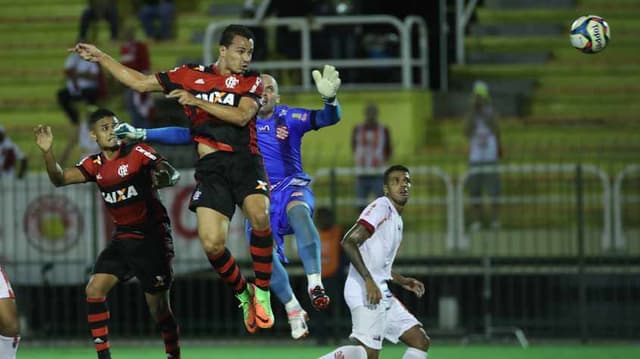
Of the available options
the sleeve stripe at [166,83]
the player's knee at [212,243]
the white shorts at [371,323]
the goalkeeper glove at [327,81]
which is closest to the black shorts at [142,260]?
the player's knee at [212,243]

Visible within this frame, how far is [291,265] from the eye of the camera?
22062 millimetres

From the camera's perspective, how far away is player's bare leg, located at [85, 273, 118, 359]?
15.7m

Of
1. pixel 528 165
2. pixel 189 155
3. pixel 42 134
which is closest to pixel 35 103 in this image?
pixel 189 155

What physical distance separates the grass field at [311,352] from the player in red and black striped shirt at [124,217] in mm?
4625

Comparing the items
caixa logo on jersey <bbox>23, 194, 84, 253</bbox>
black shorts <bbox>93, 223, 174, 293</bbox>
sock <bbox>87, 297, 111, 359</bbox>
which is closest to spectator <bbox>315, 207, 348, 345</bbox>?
caixa logo on jersey <bbox>23, 194, 84, 253</bbox>

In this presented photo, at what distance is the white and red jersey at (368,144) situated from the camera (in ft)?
74.3

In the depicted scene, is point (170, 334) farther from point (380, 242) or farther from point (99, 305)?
point (380, 242)

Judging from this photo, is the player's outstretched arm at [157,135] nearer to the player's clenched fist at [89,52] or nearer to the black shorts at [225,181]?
the black shorts at [225,181]

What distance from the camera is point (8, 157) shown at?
2333 centimetres

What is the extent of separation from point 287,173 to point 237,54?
1694mm

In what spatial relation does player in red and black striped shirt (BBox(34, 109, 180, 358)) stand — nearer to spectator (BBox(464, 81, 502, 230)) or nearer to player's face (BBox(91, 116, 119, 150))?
player's face (BBox(91, 116, 119, 150))

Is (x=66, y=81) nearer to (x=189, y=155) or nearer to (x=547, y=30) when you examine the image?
(x=189, y=155)

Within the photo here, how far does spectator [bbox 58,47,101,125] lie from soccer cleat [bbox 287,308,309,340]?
10.8 metres

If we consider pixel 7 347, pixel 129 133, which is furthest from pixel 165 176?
pixel 7 347
